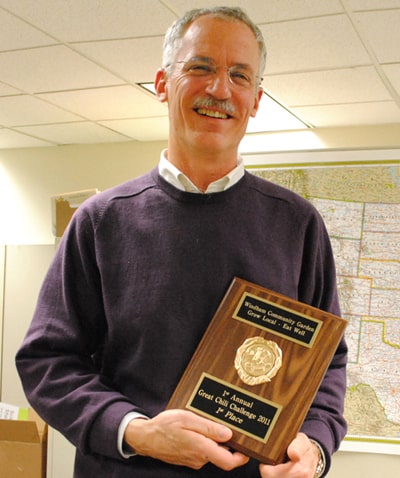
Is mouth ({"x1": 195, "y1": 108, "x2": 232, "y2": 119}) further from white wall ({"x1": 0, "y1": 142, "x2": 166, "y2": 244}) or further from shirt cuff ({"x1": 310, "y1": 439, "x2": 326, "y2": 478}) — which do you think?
white wall ({"x1": 0, "y1": 142, "x2": 166, "y2": 244})

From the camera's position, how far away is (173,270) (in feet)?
3.36

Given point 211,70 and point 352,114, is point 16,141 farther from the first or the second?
point 211,70

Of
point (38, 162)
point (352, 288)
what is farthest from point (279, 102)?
point (38, 162)

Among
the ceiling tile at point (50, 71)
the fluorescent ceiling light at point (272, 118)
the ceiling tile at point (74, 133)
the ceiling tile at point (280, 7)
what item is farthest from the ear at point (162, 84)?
the ceiling tile at point (74, 133)

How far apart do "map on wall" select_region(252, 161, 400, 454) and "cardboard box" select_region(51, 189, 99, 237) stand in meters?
0.93

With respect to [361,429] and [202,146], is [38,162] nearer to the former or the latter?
[361,429]

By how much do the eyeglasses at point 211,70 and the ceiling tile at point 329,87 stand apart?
7.56ft

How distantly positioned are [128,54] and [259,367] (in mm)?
2382

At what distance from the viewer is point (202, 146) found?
1.05m

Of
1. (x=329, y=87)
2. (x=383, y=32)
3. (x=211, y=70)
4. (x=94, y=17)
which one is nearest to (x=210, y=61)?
(x=211, y=70)

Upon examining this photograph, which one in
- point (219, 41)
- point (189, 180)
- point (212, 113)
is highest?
point (219, 41)

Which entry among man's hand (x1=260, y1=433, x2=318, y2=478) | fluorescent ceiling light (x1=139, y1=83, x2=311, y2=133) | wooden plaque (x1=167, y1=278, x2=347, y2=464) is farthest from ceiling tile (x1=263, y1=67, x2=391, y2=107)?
man's hand (x1=260, y1=433, x2=318, y2=478)

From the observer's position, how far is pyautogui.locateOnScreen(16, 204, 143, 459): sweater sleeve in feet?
3.17

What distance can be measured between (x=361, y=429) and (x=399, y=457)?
367 mm
